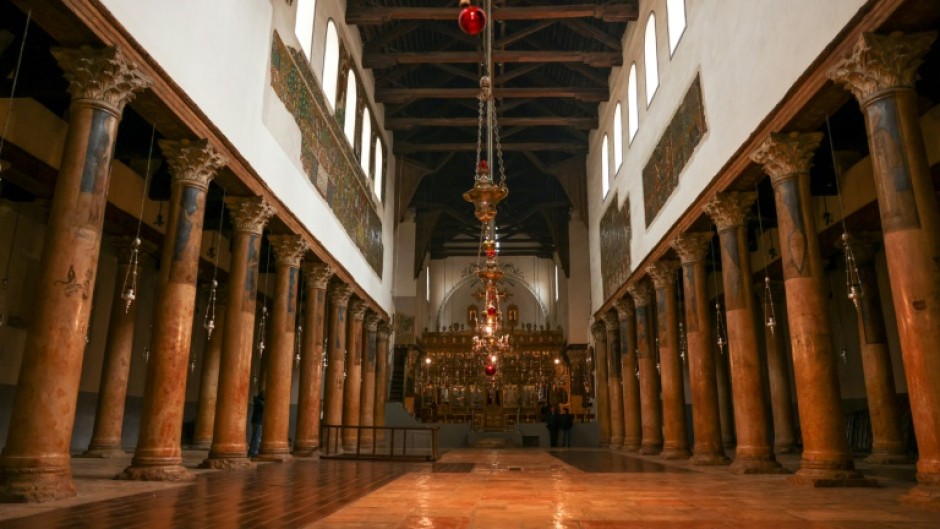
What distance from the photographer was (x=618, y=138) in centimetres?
2311

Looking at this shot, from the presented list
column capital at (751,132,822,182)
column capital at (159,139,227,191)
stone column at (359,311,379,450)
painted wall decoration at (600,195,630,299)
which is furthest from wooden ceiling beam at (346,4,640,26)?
stone column at (359,311,379,450)

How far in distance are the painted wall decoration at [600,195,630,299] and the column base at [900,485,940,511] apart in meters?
14.2

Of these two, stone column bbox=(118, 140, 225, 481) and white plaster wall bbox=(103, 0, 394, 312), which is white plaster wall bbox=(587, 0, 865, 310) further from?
stone column bbox=(118, 140, 225, 481)

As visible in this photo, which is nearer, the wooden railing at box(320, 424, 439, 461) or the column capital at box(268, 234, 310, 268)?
the wooden railing at box(320, 424, 439, 461)

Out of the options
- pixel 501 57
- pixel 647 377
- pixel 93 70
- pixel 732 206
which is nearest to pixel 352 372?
pixel 647 377

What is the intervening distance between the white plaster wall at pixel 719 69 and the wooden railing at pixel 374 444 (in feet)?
26.7

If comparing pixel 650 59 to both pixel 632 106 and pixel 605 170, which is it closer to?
pixel 632 106

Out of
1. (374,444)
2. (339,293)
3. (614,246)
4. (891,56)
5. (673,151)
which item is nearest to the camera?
(891,56)

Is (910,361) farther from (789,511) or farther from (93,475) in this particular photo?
(93,475)

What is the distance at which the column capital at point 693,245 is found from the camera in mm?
15016

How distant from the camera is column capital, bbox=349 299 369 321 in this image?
895 inches

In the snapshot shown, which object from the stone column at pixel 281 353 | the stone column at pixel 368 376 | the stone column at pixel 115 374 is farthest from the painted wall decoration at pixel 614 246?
the stone column at pixel 115 374

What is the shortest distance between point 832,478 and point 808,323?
7.19ft

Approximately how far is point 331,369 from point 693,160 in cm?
1170
